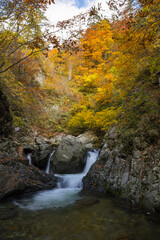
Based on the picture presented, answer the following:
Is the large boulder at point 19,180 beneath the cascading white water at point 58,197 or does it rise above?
above

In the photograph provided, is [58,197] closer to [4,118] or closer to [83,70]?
[4,118]

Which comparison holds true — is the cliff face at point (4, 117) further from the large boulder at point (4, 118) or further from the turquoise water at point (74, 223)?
the turquoise water at point (74, 223)

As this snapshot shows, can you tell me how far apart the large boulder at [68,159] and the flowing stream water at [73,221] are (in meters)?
3.44

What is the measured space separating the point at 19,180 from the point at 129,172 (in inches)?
160

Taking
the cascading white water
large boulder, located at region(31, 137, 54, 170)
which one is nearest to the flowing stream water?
the cascading white water

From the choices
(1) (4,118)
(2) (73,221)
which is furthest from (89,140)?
(2) (73,221)

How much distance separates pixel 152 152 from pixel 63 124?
11628mm

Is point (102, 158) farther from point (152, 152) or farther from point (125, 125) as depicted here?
point (152, 152)

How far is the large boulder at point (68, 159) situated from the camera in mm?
8508

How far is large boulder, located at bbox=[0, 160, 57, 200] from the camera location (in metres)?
5.03

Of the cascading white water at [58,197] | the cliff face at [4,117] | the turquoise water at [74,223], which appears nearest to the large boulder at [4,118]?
the cliff face at [4,117]

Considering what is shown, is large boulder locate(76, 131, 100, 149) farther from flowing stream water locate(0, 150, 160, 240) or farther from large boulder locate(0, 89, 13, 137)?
flowing stream water locate(0, 150, 160, 240)

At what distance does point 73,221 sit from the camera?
338cm

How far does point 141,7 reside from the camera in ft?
13.4
